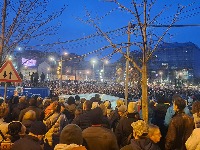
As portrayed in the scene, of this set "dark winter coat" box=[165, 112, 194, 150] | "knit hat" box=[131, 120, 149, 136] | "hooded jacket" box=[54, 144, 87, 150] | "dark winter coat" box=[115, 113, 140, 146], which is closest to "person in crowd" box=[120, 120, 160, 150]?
"knit hat" box=[131, 120, 149, 136]

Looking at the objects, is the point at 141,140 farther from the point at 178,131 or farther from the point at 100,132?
the point at 178,131

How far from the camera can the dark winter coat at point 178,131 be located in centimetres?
537

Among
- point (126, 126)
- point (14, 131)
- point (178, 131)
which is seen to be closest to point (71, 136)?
point (14, 131)

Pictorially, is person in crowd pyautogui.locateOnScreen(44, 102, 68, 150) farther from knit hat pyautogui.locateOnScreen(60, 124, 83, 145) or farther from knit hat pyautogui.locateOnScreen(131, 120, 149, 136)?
knit hat pyautogui.locateOnScreen(60, 124, 83, 145)

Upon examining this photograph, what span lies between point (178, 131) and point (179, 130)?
0.03 m

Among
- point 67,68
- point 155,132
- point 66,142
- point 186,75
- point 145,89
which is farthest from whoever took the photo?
point 67,68

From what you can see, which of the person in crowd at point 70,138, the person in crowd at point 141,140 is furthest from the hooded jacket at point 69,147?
the person in crowd at point 141,140

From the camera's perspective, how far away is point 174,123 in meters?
5.38

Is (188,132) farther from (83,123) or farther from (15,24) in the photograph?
(15,24)

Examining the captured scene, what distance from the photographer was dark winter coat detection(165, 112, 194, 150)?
5371 mm

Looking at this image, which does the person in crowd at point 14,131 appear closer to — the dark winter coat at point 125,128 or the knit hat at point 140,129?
the knit hat at point 140,129

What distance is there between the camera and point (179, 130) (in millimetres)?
5410

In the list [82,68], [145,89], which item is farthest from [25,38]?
[82,68]

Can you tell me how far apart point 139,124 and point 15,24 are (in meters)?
11.2
